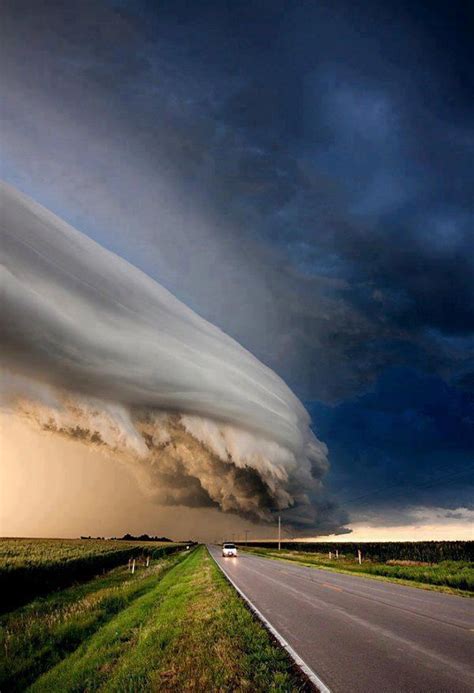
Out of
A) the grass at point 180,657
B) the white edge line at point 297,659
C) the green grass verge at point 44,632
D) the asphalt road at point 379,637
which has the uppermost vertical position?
the asphalt road at point 379,637

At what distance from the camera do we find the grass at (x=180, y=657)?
6598 mm

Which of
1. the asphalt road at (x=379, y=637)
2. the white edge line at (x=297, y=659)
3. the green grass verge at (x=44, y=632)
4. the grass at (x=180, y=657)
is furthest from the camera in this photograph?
the green grass verge at (x=44, y=632)

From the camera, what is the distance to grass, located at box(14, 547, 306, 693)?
6.60 metres

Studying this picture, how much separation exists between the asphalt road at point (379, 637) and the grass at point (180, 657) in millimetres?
728

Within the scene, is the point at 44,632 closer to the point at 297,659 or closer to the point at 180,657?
the point at 180,657

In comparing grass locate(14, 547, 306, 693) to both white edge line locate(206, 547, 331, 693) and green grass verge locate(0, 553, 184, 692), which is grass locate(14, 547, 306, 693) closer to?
white edge line locate(206, 547, 331, 693)

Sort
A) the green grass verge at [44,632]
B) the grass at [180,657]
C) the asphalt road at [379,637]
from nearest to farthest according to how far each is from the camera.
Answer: the asphalt road at [379,637], the grass at [180,657], the green grass verge at [44,632]

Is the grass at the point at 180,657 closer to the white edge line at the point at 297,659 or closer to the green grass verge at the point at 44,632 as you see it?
the white edge line at the point at 297,659

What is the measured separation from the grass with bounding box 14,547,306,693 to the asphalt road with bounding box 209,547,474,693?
73cm

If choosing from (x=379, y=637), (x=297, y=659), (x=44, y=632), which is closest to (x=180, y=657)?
(x=297, y=659)

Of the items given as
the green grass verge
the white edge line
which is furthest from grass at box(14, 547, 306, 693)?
the green grass verge

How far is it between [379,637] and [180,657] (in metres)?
4.26

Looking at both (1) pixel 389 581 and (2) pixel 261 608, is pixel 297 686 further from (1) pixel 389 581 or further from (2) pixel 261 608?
(1) pixel 389 581

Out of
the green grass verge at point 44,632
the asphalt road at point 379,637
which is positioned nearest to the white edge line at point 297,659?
the asphalt road at point 379,637
